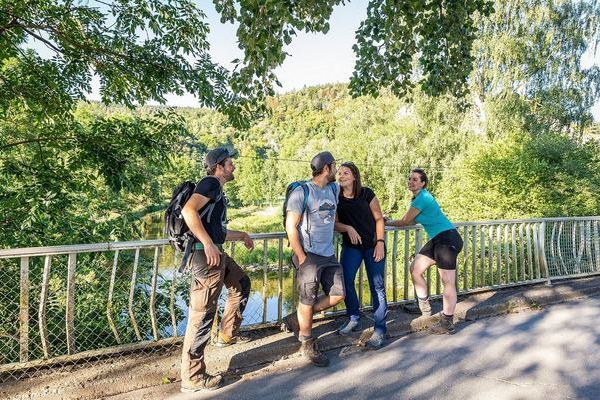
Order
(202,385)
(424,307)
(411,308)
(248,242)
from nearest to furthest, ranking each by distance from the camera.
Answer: (202,385), (248,242), (424,307), (411,308)

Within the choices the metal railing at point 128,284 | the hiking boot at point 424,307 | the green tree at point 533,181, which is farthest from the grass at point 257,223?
the hiking boot at point 424,307

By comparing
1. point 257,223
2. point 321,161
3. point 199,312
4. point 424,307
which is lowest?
point 257,223

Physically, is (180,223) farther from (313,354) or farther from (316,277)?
(313,354)

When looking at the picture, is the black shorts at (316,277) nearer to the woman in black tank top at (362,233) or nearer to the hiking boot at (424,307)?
the woman in black tank top at (362,233)

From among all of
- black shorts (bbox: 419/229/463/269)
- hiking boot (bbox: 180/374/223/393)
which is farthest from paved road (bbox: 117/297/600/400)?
black shorts (bbox: 419/229/463/269)

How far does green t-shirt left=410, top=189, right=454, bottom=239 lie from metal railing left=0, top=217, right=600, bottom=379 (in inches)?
23.9

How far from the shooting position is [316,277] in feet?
12.7

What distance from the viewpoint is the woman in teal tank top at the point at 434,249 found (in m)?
4.69

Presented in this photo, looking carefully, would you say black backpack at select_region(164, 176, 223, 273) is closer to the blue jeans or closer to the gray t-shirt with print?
the gray t-shirt with print

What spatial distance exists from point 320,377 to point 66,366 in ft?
6.86

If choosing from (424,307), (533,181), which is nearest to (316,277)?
(424,307)

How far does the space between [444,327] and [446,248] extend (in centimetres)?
85

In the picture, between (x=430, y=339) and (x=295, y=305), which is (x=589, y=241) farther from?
(x=295, y=305)

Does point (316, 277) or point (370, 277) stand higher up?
point (316, 277)
